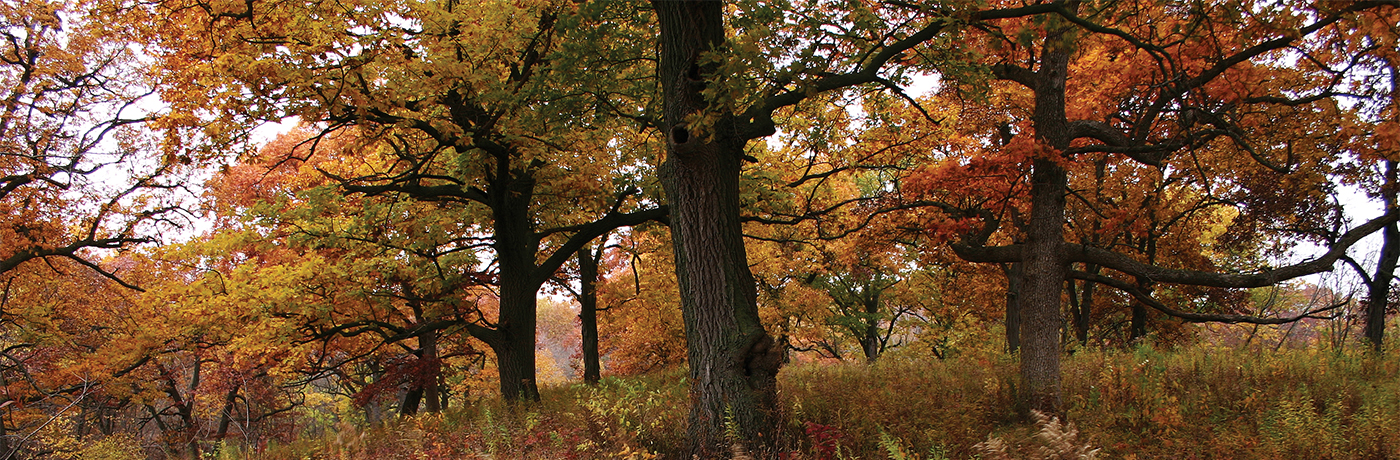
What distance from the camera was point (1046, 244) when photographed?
333 inches

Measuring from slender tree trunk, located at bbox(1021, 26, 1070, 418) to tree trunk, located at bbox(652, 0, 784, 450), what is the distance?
12.6 ft

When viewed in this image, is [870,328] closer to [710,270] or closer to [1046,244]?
[1046,244]

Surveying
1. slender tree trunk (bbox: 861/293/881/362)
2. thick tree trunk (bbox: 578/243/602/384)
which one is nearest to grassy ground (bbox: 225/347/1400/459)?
thick tree trunk (bbox: 578/243/602/384)

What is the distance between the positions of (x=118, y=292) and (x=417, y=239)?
12.6 metres

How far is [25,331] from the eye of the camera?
17562 millimetres

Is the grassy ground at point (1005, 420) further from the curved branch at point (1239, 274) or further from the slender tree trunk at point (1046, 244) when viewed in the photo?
the curved branch at point (1239, 274)

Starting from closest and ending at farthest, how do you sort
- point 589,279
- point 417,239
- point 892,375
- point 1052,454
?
1. point 1052,454
2. point 892,375
3. point 417,239
4. point 589,279

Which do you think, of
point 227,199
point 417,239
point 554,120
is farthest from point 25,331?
point 554,120

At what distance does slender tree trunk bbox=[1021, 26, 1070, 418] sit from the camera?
8.28 m

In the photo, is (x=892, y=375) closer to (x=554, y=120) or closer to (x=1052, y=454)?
(x=1052, y=454)

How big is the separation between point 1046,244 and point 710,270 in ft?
15.2

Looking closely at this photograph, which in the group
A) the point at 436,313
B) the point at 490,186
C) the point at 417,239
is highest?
the point at 490,186

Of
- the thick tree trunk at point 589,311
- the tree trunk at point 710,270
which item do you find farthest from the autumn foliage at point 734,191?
the thick tree trunk at point 589,311

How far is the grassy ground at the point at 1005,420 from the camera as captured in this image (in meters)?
5.81
